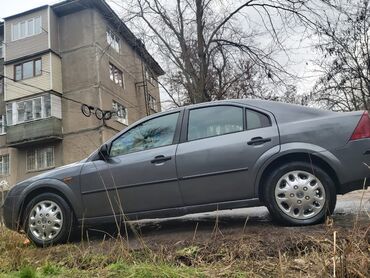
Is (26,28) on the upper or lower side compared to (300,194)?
upper

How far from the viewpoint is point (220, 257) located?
11.7ft

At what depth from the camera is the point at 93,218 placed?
4.92m

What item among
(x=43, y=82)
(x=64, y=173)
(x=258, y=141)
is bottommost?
(x=64, y=173)

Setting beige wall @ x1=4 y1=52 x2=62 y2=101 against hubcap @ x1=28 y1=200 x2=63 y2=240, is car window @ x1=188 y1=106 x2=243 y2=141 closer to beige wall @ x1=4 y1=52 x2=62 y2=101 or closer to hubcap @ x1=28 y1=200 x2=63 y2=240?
hubcap @ x1=28 y1=200 x2=63 y2=240

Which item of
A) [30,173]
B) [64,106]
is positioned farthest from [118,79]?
[30,173]

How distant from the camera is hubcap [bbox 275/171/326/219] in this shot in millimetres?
4309

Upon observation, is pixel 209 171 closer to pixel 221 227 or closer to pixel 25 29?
pixel 221 227

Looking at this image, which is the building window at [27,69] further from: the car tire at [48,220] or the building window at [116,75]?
the car tire at [48,220]

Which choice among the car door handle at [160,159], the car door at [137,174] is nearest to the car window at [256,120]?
the car door at [137,174]

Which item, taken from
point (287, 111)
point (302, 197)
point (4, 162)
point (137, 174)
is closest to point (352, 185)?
point (302, 197)

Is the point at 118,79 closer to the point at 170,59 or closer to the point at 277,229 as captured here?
the point at 170,59

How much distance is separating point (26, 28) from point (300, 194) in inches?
1113

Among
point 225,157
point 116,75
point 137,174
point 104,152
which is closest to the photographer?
point 225,157

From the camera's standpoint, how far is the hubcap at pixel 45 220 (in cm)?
493
